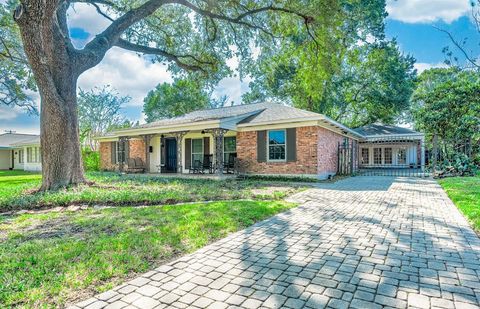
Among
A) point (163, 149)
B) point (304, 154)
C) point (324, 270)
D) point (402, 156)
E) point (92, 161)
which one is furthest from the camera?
point (402, 156)

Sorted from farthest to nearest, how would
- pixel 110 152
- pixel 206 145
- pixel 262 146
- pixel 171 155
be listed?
pixel 110 152 → pixel 171 155 → pixel 206 145 → pixel 262 146

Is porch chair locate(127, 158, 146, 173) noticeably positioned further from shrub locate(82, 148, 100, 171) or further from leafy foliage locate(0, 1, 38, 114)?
leafy foliage locate(0, 1, 38, 114)

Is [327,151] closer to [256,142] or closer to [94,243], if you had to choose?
[256,142]

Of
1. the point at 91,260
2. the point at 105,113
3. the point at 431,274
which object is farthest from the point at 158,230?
the point at 105,113

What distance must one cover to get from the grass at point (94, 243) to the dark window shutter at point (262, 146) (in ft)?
23.7

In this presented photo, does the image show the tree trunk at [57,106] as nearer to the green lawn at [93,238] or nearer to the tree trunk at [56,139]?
the tree trunk at [56,139]

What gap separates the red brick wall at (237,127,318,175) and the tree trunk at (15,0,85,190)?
7.43 metres

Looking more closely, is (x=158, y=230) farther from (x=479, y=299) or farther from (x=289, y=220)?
(x=479, y=299)

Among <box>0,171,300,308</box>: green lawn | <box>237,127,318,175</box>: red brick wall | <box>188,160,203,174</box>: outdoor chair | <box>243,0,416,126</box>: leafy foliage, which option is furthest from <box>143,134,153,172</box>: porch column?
<box>0,171,300,308</box>: green lawn

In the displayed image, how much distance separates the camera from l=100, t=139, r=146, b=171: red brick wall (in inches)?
746

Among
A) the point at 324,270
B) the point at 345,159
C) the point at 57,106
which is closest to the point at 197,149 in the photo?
the point at 57,106

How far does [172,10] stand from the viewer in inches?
567

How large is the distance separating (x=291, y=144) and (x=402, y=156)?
18.9 m

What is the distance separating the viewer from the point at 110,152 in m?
20.9
